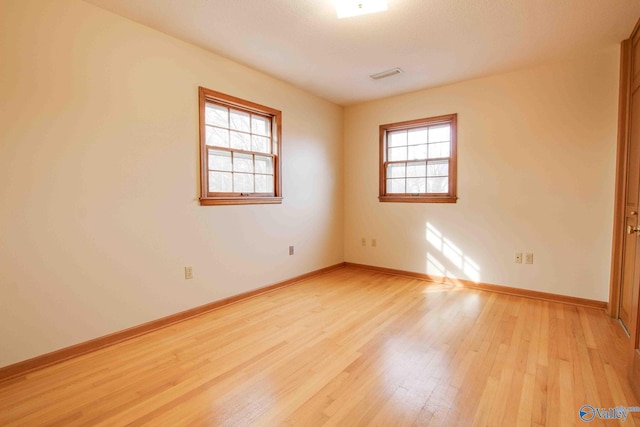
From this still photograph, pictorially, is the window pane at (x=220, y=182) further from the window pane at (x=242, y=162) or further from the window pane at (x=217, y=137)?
the window pane at (x=217, y=137)

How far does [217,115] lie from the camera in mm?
3170

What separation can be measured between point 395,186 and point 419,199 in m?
0.44

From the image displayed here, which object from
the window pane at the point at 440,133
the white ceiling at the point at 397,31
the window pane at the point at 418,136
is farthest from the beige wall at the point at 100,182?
the window pane at the point at 440,133

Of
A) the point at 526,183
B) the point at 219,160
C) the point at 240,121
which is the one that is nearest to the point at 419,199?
the point at 526,183

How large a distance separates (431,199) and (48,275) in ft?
12.8

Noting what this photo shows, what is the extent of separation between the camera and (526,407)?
63.7 inches

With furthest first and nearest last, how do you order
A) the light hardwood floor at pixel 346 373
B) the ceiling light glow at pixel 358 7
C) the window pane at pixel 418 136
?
the window pane at pixel 418 136, the ceiling light glow at pixel 358 7, the light hardwood floor at pixel 346 373

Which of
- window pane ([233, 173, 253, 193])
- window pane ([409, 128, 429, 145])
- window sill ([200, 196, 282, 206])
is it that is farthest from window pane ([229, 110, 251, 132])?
window pane ([409, 128, 429, 145])

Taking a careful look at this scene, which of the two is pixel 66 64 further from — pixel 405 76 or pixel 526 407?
pixel 526 407

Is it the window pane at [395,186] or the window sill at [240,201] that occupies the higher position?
the window pane at [395,186]

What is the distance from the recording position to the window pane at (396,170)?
4399 millimetres

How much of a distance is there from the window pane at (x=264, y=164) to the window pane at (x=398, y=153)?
1.81m

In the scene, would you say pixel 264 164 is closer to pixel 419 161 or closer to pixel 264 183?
pixel 264 183

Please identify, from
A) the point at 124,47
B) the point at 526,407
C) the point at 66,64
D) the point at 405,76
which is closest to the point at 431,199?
the point at 405,76
